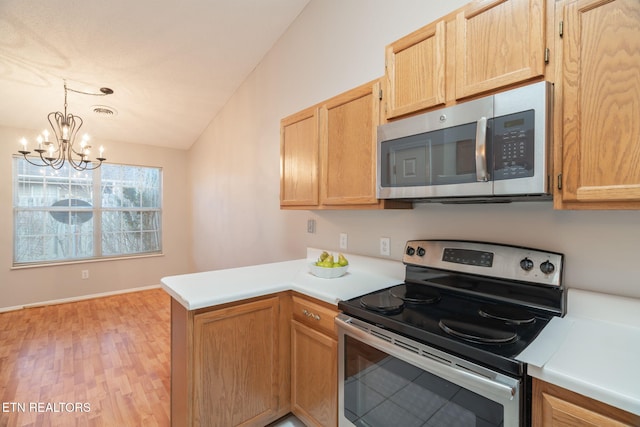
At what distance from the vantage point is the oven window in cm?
96

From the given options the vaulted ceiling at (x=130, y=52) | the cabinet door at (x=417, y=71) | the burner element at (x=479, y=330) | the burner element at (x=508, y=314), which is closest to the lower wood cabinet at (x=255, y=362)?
the burner element at (x=479, y=330)

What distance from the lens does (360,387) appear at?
1.33m

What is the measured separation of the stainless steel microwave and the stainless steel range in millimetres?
382

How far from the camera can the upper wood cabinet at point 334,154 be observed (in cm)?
165

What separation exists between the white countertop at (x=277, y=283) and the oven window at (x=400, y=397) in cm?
31

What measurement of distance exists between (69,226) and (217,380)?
433 centimetres

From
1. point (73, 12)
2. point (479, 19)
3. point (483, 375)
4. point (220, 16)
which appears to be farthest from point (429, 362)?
point (73, 12)

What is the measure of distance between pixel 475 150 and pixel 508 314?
686 mm

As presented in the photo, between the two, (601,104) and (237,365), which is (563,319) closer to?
(601,104)

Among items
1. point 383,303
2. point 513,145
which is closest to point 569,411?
point 383,303

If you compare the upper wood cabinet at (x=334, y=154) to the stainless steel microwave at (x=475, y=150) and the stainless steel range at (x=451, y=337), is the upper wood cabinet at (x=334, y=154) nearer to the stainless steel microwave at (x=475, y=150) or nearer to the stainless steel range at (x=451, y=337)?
the stainless steel microwave at (x=475, y=150)

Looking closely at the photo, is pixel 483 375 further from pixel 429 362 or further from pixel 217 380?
pixel 217 380

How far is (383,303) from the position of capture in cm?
135

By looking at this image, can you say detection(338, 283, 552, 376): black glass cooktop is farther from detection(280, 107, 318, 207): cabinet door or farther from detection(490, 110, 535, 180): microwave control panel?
detection(280, 107, 318, 207): cabinet door
